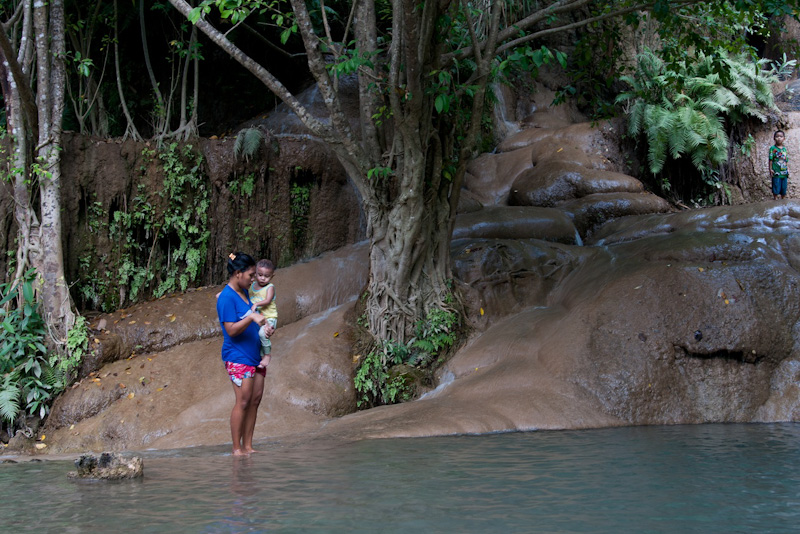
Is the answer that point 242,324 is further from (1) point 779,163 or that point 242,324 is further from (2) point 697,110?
→ (2) point 697,110

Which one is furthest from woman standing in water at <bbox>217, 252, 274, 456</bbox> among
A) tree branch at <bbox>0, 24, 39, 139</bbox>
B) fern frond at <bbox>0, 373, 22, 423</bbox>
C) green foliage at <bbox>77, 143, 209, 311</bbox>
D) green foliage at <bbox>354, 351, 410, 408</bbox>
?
tree branch at <bbox>0, 24, 39, 139</bbox>

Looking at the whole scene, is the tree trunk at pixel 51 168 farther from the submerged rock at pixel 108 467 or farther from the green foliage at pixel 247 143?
the submerged rock at pixel 108 467

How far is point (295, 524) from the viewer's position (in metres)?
3.06

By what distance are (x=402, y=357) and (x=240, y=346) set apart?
3.31m

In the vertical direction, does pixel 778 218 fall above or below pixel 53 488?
above

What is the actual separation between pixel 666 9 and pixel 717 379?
3.93 m

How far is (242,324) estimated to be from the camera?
5297mm

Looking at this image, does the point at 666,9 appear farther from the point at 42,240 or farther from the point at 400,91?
the point at 42,240

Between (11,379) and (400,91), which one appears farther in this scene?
(11,379)

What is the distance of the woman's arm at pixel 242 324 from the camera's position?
5.23m

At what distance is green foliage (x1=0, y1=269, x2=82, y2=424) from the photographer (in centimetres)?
852

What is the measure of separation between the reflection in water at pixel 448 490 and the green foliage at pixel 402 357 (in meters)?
2.69

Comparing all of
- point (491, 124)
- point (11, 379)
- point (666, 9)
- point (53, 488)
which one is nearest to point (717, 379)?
point (666, 9)

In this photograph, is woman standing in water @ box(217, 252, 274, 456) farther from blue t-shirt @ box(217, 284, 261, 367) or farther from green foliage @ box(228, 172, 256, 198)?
green foliage @ box(228, 172, 256, 198)
